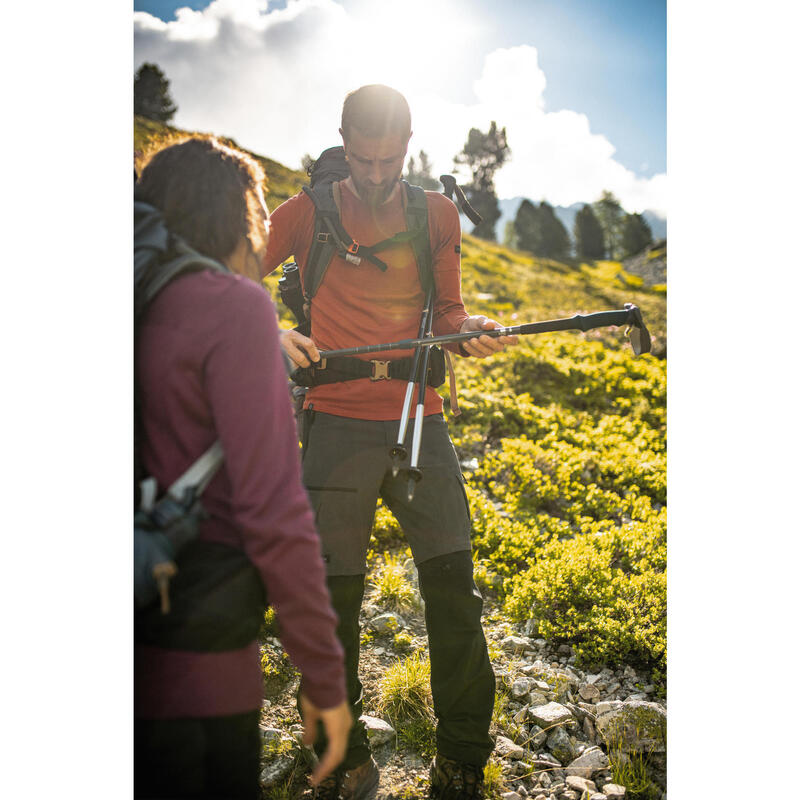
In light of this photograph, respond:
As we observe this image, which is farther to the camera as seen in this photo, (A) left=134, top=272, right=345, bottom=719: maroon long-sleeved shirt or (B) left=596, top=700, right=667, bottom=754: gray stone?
(B) left=596, top=700, right=667, bottom=754: gray stone

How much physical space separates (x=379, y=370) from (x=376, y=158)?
729 millimetres

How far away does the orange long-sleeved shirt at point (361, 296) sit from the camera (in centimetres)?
234

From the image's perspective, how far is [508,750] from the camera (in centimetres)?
259

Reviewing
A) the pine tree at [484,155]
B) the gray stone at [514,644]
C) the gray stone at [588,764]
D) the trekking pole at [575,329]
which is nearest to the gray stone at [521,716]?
the gray stone at [588,764]

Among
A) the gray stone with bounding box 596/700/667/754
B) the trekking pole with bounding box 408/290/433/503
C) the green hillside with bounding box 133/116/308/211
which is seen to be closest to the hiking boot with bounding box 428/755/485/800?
the gray stone with bounding box 596/700/667/754

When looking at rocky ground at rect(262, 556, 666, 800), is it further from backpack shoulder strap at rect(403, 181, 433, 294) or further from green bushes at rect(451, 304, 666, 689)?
backpack shoulder strap at rect(403, 181, 433, 294)

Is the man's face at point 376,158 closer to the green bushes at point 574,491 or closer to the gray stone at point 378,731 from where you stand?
the gray stone at point 378,731

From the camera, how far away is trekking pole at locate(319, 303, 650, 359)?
188 centimetres

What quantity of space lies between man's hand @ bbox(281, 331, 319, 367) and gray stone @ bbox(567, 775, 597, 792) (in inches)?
73.7

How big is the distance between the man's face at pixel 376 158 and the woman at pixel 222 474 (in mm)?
781

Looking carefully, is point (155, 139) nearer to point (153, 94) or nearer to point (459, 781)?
point (153, 94)
